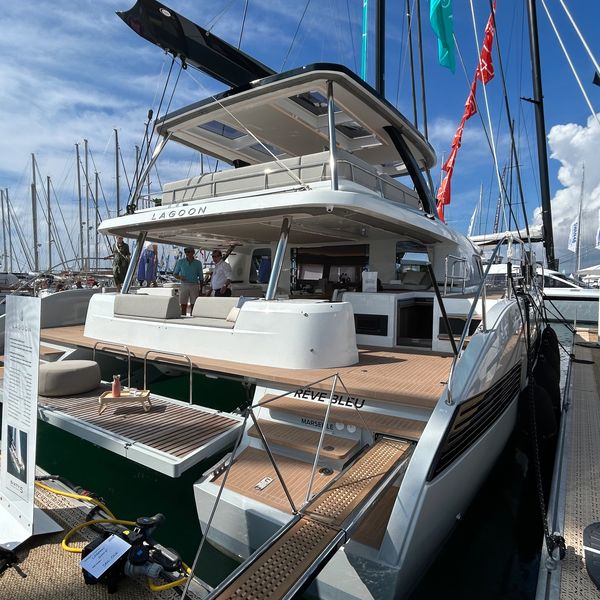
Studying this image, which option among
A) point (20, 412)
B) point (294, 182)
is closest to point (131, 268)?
point (294, 182)

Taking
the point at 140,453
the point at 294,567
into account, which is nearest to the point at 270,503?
the point at 294,567

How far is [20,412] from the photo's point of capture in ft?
8.63

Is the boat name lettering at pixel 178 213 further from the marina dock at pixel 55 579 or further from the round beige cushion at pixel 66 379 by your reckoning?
the marina dock at pixel 55 579

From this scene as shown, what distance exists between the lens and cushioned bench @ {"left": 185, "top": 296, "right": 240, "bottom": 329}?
522 centimetres

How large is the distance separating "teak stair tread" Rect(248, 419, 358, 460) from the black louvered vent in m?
0.78

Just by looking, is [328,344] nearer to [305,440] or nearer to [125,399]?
[305,440]

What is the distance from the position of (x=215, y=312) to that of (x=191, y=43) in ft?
14.5

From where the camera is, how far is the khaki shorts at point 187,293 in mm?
8078

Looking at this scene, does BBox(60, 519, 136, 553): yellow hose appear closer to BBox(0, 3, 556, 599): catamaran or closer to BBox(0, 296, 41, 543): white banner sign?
BBox(0, 296, 41, 543): white banner sign

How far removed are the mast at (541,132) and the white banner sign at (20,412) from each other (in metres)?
14.1

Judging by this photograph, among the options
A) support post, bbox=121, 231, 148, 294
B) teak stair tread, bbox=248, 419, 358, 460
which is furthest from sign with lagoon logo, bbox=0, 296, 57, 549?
support post, bbox=121, 231, 148, 294

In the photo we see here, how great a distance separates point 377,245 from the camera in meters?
7.82

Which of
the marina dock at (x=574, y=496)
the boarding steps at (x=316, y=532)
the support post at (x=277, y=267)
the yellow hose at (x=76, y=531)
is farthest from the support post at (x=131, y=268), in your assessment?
the marina dock at (x=574, y=496)

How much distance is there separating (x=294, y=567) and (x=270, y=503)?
80 cm
